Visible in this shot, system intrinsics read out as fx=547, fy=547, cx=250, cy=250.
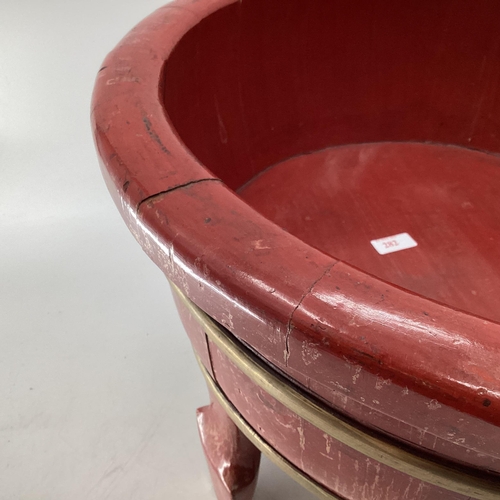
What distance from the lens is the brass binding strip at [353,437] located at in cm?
40

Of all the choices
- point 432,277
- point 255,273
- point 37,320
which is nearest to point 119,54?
point 255,273

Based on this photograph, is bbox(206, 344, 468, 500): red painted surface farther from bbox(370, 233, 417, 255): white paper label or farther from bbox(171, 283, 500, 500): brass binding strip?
bbox(370, 233, 417, 255): white paper label

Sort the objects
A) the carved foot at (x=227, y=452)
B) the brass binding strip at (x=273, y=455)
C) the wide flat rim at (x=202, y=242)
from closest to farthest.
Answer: the wide flat rim at (x=202, y=242) → the brass binding strip at (x=273, y=455) → the carved foot at (x=227, y=452)

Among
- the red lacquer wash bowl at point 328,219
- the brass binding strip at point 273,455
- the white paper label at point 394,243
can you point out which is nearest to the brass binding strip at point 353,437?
the red lacquer wash bowl at point 328,219

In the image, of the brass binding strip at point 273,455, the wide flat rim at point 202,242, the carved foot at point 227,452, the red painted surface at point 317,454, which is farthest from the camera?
the carved foot at point 227,452

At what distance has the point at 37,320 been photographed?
3.97ft

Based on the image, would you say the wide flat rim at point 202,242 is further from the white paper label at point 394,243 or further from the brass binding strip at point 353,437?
the white paper label at point 394,243

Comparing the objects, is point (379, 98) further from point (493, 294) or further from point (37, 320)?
point (37, 320)

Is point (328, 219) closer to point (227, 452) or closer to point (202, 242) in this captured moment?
point (227, 452)

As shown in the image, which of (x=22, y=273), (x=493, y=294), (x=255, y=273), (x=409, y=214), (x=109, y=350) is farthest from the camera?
(x=22, y=273)

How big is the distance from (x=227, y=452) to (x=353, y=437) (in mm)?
396

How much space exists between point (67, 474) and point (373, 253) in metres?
0.66

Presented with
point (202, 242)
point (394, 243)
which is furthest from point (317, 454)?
point (394, 243)

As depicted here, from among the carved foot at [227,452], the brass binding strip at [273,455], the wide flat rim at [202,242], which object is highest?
the wide flat rim at [202,242]
